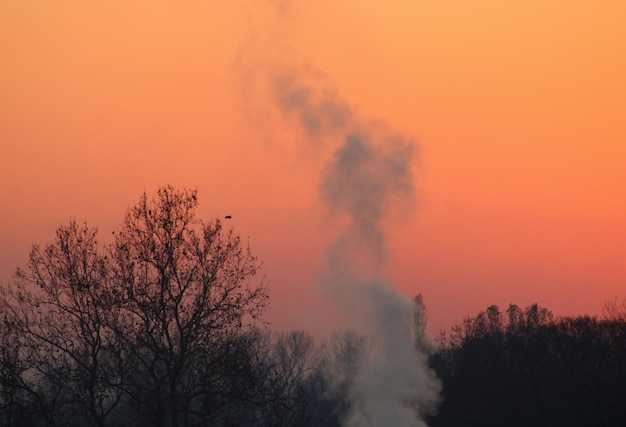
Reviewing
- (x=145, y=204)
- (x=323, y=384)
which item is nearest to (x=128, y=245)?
(x=145, y=204)

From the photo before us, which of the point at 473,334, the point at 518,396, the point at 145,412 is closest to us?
the point at 145,412

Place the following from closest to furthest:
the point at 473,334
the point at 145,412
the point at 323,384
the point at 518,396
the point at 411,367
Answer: the point at 145,412, the point at 518,396, the point at 411,367, the point at 473,334, the point at 323,384

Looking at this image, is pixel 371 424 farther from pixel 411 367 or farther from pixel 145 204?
pixel 145 204

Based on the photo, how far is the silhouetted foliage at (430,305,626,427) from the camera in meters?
74.7

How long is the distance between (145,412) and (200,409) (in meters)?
2.36

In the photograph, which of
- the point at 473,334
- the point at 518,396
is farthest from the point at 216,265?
the point at 473,334

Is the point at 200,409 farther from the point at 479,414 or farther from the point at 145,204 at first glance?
the point at 479,414

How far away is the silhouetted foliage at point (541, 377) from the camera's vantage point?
74.7 meters

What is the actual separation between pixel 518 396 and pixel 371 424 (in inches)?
594

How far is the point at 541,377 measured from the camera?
82.1 metres

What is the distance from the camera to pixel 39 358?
3756 centimetres

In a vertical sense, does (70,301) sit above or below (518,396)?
below

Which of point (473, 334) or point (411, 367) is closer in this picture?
point (411, 367)

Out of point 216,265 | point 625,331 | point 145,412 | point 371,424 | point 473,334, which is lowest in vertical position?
point 145,412
